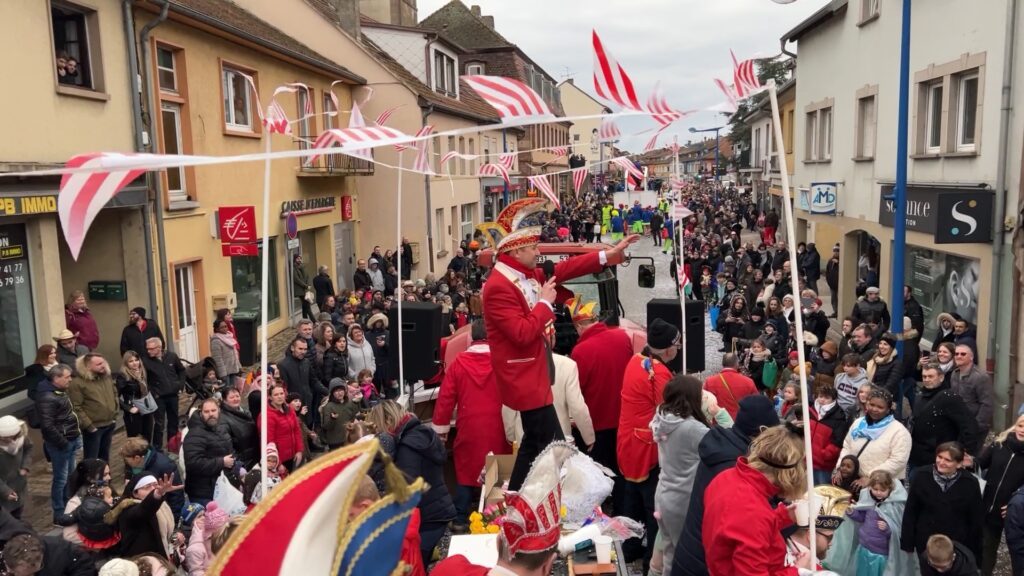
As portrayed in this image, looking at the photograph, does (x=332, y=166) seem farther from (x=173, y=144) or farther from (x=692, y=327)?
(x=692, y=327)

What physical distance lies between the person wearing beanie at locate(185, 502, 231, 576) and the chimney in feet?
69.1

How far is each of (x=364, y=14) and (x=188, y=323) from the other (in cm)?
2249

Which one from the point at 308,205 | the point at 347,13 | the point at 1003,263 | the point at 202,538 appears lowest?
the point at 202,538

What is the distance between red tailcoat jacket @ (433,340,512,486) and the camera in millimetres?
6590

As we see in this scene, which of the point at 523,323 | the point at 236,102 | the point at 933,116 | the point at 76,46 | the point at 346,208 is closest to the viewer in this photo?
the point at 523,323

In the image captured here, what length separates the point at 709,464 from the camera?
407 cm

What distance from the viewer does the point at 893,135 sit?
1494 cm

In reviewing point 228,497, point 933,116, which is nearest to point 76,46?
point 228,497

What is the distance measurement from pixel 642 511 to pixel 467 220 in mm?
27916

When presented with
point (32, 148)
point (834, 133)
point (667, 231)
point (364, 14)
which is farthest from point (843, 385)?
point (364, 14)

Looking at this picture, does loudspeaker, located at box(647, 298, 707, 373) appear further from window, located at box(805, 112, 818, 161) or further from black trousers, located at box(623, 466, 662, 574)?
window, located at box(805, 112, 818, 161)

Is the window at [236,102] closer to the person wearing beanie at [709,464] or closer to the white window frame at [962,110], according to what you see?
the white window frame at [962,110]

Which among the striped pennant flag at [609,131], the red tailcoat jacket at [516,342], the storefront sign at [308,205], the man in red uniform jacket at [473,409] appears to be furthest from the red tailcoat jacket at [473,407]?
the storefront sign at [308,205]

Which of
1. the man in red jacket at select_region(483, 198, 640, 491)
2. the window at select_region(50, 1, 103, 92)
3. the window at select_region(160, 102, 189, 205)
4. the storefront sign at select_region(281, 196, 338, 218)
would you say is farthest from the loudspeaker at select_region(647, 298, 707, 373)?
the storefront sign at select_region(281, 196, 338, 218)
